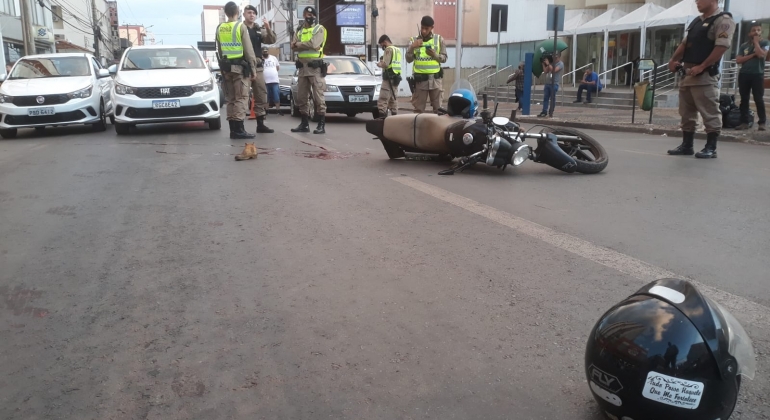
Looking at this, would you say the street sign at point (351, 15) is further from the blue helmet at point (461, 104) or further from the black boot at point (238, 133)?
the blue helmet at point (461, 104)

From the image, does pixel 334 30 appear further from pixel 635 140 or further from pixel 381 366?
pixel 381 366

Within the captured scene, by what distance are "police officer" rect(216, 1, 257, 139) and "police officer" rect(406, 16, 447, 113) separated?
2538 mm

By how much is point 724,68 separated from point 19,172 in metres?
19.6

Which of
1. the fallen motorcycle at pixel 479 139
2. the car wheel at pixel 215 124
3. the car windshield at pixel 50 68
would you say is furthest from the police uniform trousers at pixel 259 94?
the fallen motorcycle at pixel 479 139

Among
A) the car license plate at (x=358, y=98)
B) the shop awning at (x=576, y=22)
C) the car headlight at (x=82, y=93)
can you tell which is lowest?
the car license plate at (x=358, y=98)

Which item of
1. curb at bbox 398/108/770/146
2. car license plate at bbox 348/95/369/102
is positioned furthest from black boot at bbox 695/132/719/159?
car license plate at bbox 348/95/369/102

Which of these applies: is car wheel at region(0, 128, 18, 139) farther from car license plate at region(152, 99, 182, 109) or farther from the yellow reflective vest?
the yellow reflective vest

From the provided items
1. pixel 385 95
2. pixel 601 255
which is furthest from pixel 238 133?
pixel 601 255

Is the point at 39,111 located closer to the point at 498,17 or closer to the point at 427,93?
the point at 427,93

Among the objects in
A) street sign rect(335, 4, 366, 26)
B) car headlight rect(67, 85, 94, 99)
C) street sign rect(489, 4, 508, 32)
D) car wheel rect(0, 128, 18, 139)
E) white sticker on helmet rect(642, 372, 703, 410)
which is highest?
street sign rect(335, 4, 366, 26)

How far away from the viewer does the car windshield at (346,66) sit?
16562 millimetres

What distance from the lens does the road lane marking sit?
10.7 ft

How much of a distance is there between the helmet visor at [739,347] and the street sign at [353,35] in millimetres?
43068

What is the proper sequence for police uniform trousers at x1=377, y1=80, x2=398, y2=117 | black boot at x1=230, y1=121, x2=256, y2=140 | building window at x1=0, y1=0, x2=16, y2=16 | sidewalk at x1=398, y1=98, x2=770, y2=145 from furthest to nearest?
building window at x1=0, y1=0, x2=16, y2=16, police uniform trousers at x1=377, y1=80, x2=398, y2=117, sidewalk at x1=398, y1=98, x2=770, y2=145, black boot at x1=230, y1=121, x2=256, y2=140
